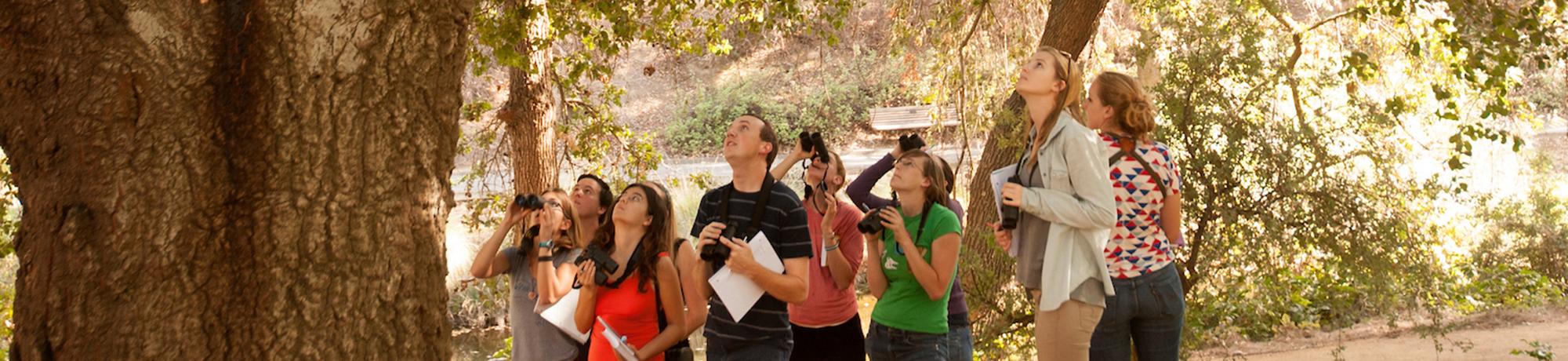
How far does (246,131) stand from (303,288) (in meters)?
0.34

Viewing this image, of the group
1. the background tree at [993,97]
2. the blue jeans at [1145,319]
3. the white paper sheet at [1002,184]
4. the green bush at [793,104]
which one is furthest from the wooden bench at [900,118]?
the blue jeans at [1145,319]

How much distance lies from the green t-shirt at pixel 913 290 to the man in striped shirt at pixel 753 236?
15.8 inches

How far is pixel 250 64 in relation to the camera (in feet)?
8.73

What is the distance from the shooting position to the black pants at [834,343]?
4.64m

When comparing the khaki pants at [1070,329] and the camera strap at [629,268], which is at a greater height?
the camera strap at [629,268]

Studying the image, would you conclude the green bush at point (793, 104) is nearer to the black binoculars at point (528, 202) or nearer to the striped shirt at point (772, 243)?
the black binoculars at point (528, 202)

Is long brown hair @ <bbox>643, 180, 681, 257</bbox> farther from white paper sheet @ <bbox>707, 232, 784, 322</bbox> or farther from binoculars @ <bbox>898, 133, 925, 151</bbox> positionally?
binoculars @ <bbox>898, 133, 925, 151</bbox>

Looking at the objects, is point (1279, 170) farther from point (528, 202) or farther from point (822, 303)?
point (528, 202)

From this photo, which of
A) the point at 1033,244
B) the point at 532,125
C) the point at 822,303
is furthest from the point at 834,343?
the point at 532,125

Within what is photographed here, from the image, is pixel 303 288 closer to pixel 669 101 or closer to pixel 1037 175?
pixel 1037 175

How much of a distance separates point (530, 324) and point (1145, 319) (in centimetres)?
230

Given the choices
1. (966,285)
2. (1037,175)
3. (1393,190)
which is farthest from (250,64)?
(1393,190)

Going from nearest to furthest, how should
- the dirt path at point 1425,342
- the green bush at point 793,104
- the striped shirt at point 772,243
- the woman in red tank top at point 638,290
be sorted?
the striped shirt at point 772,243 < the woman in red tank top at point 638,290 < the dirt path at point 1425,342 < the green bush at point 793,104

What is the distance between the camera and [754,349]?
163 inches
